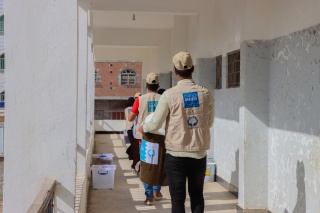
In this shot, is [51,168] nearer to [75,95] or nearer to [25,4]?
[75,95]

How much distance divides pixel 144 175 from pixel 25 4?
2.15 metres

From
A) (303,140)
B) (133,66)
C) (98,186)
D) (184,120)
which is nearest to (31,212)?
(184,120)

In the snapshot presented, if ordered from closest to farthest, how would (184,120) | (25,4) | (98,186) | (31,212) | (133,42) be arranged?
(31,212) < (25,4) < (184,120) < (98,186) < (133,42)

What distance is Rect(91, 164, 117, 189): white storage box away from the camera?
23.9ft

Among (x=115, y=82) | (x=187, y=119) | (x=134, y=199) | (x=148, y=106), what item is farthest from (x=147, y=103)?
(x=115, y=82)

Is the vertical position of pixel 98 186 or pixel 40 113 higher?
pixel 40 113

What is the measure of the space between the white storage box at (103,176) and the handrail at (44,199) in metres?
4.03

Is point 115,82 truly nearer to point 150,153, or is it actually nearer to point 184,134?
point 150,153

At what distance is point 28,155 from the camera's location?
10.6 feet

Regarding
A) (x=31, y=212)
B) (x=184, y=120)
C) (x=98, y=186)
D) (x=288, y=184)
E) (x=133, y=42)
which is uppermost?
(x=133, y=42)

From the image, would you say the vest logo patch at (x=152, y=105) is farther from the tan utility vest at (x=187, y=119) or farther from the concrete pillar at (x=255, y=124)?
the tan utility vest at (x=187, y=119)

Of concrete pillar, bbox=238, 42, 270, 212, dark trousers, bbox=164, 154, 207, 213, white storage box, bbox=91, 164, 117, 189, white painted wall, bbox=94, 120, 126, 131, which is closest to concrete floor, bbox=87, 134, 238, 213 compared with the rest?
white storage box, bbox=91, 164, 117, 189

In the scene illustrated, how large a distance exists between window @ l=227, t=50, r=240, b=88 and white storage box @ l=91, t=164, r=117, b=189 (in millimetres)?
2245

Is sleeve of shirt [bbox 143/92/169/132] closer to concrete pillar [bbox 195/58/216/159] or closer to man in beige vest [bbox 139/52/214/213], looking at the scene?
man in beige vest [bbox 139/52/214/213]
